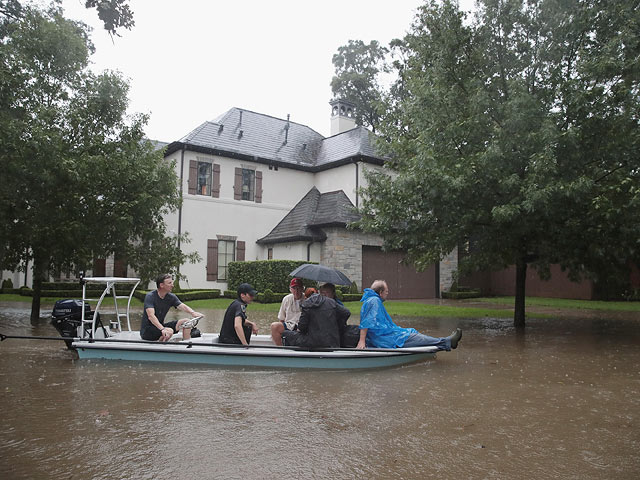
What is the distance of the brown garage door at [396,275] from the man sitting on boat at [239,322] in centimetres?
1566

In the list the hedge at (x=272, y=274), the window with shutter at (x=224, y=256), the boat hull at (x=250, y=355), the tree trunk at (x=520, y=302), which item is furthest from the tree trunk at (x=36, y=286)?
the tree trunk at (x=520, y=302)

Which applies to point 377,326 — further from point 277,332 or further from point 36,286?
point 36,286

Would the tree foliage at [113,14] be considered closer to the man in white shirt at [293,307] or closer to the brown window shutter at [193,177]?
the man in white shirt at [293,307]

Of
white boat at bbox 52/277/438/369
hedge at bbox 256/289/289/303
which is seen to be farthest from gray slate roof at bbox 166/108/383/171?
white boat at bbox 52/277/438/369

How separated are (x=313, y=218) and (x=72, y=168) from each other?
12.9 m

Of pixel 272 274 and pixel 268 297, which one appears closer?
pixel 268 297

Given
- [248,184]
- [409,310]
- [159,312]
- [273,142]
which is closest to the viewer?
[159,312]

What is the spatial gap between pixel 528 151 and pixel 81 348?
9.32 meters

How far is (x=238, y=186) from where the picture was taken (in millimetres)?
24422

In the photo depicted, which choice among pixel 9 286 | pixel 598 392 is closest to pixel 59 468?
pixel 598 392

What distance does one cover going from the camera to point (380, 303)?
312 inches

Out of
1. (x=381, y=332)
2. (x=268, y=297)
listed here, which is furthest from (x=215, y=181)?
(x=381, y=332)

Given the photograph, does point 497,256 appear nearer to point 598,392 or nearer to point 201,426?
point 598,392

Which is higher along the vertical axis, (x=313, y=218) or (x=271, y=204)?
(x=271, y=204)
